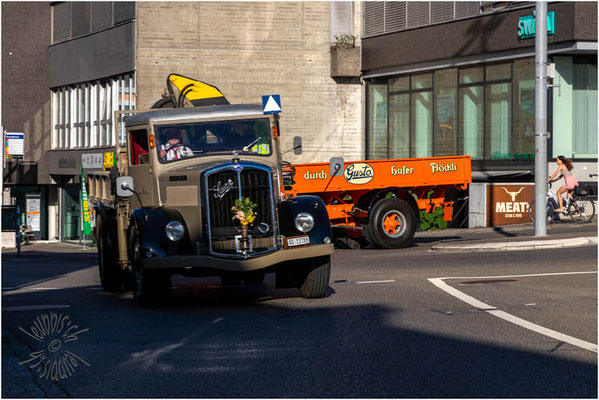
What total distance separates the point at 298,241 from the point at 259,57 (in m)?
24.9

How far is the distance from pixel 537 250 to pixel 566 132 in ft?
35.7

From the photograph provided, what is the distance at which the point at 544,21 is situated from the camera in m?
20.6

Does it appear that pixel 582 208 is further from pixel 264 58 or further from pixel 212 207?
pixel 212 207

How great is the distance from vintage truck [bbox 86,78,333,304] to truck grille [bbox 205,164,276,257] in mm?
12

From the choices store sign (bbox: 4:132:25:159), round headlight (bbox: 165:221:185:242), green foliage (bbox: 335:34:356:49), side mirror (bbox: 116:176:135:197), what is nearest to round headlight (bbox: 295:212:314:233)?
round headlight (bbox: 165:221:185:242)

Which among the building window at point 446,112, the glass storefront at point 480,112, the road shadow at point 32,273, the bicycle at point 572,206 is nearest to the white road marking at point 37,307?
the road shadow at point 32,273

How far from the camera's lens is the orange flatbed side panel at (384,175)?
20719 mm

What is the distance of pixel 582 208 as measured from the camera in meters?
25.2

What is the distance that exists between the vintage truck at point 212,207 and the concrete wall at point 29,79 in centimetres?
3355

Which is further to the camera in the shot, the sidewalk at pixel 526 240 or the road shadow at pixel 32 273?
the sidewalk at pixel 526 240

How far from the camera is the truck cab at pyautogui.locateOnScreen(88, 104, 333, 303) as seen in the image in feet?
38.2

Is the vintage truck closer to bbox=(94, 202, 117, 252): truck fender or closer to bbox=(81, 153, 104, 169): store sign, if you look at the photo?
bbox=(94, 202, 117, 252): truck fender

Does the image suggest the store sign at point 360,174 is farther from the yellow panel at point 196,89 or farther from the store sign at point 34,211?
the store sign at point 34,211

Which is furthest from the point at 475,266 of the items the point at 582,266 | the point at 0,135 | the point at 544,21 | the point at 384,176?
the point at 0,135
